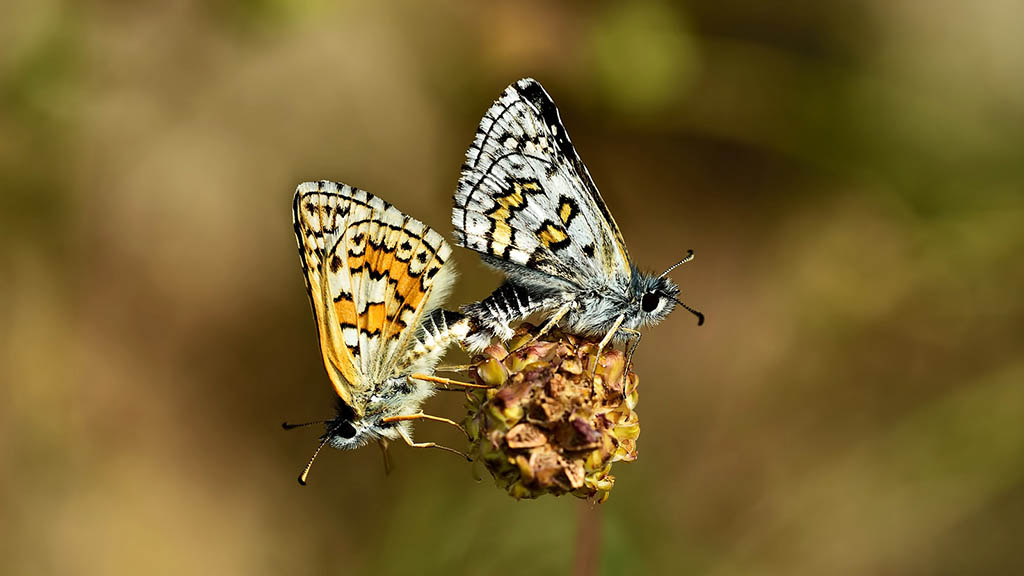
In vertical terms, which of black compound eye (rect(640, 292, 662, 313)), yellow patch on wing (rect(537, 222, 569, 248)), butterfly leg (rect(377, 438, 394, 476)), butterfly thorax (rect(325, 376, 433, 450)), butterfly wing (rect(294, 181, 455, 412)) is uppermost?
yellow patch on wing (rect(537, 222, 569, 248))

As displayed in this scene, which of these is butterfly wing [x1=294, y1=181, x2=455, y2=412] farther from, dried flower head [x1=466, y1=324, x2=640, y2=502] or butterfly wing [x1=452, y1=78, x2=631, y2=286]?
dried flower head [x1=466, y1=324, x2=640, y2=502]

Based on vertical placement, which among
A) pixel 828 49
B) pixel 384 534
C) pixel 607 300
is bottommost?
pixel 384 534

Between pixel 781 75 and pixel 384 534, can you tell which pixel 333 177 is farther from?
pixel 781 75

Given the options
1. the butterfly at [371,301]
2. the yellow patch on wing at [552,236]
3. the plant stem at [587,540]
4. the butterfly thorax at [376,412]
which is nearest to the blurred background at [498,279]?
the plant stem at [587,540]

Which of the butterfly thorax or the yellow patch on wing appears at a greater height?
the yellow patch on wing

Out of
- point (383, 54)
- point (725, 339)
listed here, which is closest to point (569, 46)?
point (383, 54)

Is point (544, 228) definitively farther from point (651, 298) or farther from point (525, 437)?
point (525, 437)

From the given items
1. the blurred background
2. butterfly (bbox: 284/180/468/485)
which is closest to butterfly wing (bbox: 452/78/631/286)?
butterfly (bbox: 284/180/468/485)
